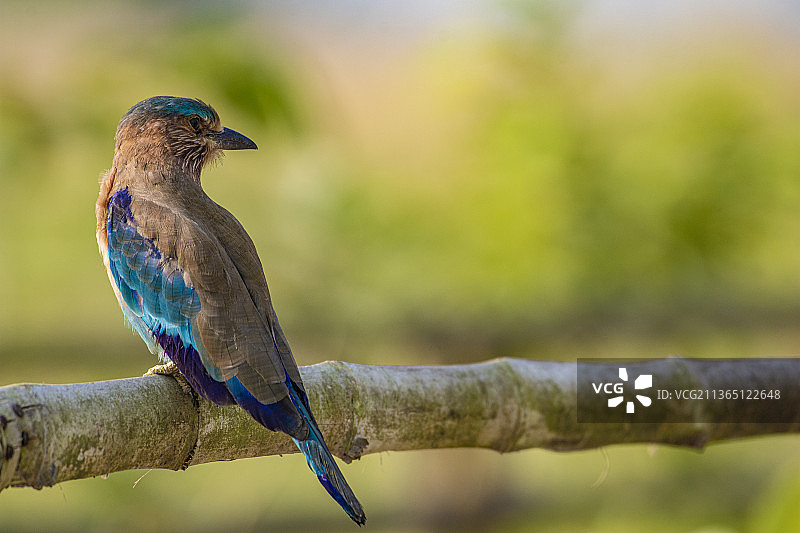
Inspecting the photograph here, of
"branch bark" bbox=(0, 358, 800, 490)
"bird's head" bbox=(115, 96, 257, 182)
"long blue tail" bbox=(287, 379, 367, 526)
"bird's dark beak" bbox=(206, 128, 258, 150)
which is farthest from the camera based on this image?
"bird's dark beak" bbox=(206, 128, 258, 150)

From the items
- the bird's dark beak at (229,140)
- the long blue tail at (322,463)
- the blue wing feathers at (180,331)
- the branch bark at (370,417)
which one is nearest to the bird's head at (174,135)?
the bird's dark beak at (229,140)

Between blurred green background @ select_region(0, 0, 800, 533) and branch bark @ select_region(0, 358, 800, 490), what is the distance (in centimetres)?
47

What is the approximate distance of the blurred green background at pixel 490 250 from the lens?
3.35 m

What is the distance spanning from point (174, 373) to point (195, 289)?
0.75ft

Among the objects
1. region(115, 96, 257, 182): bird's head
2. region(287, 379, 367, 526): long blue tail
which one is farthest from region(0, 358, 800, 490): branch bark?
region(115, 96, 257, 182): bird's head

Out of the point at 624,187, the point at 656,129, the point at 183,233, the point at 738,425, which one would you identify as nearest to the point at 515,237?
the point at 624,187

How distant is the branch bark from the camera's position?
1.61m

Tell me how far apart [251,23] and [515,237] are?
1251 mm

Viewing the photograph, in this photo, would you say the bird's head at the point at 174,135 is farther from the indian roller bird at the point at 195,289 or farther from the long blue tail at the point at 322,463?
the long blue tail at the point at 322,463

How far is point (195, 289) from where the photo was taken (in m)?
2.22

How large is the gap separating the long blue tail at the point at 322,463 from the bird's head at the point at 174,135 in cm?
107

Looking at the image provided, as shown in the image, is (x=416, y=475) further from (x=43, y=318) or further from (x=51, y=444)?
(x=51, y=444)

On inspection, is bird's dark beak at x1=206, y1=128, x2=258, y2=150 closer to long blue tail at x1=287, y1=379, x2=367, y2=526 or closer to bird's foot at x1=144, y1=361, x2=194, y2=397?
bird's foot at x1=144, y1=361, x2=194, y2=397

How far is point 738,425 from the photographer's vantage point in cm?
288
